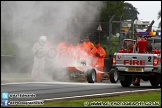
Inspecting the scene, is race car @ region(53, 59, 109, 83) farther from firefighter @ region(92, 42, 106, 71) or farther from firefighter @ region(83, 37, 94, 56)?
firefighter @ region(83, 37, 94, 56)

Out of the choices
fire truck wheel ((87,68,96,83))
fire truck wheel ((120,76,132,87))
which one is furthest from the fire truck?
fire truck wheel ((87,68,96,83))

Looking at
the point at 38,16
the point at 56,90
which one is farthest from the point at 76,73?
the point at 38,16

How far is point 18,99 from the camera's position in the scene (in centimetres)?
1408

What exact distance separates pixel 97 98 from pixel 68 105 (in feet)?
8.08

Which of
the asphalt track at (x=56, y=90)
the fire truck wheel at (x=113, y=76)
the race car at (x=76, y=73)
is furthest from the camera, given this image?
the race car at (x=76, y=73)

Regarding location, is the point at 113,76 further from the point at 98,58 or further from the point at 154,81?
the point at 98,58

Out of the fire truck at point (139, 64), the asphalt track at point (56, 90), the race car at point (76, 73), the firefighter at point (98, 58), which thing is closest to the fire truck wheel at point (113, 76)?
the fire truck at point (139, 64)

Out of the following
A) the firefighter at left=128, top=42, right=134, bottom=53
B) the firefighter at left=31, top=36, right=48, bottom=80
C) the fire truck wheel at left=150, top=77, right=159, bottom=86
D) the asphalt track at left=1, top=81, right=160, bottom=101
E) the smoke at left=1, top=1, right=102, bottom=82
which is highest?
the smoke at left=1, top=1, right=102, bottom=82

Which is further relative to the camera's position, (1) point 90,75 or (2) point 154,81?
(1) point 90,75

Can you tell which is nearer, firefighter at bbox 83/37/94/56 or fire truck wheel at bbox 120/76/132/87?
fire truck wheel at bbox 120/76/132/87

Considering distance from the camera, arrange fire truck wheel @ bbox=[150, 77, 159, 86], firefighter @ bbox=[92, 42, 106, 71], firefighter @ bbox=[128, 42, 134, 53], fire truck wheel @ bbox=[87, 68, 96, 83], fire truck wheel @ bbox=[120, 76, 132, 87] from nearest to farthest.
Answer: fire truck wheel @ bbox=[150, 77, 159, 86] → fire truck wheel @ bbox=[120, 76, 132, 87] → firefighter @ bbox=[128, 42, 134, 53] → fire truck wheel @ bbox=[87, 68, 96, 83] → firefighter @ bbox=[92, 42, 106, 71]

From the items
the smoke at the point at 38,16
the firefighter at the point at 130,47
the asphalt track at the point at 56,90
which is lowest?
the asphalt track at the point at 56,90

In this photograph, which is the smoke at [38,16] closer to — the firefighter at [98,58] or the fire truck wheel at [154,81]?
the firefighter at [98,58]

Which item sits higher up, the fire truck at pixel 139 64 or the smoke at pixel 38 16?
the smoke at pixel 38 16
